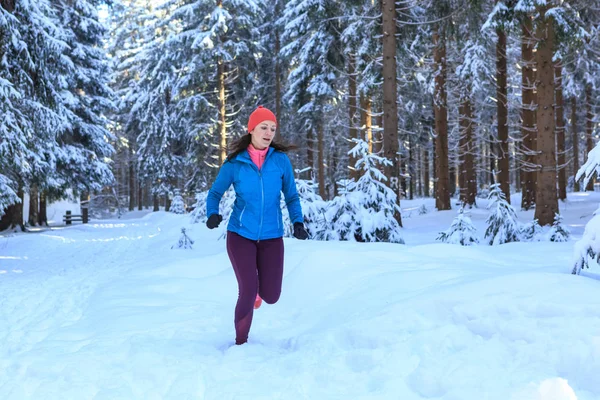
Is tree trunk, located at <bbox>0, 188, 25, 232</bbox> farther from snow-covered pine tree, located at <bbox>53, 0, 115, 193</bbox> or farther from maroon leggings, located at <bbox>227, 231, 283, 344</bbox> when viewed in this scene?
maroon leggings, located at <bbox>227, 231, 283, 344</bbox>

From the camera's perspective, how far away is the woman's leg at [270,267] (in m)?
3.95

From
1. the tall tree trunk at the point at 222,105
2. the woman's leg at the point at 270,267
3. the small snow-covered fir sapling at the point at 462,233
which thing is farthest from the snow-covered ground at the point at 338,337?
the tall tree trunk at the point at 222,105

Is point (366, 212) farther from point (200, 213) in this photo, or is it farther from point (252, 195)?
point (200, 213)

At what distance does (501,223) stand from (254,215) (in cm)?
695

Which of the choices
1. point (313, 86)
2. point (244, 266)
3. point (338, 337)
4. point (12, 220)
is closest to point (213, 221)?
point (244, 266)

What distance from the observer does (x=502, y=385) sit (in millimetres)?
2727

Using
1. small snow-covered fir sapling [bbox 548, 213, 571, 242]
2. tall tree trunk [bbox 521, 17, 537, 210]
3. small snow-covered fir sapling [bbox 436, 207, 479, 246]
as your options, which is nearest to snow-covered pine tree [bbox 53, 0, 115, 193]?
small snow-covered fir sapling [bbox 436, 207, 479, 246]

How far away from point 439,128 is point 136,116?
90.4ft

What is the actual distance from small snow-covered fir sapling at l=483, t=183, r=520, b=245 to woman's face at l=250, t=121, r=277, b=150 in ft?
21.6

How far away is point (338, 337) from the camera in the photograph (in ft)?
12.9

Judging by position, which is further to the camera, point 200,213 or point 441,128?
point 200,213

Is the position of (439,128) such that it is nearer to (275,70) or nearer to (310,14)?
(310,14)

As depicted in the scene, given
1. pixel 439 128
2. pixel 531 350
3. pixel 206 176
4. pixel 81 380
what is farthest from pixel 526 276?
pixel 206 176

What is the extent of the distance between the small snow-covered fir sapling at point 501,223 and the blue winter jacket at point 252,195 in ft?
21.5
